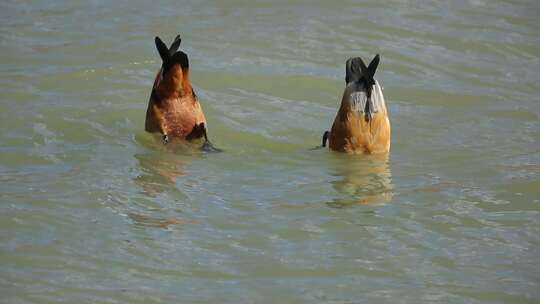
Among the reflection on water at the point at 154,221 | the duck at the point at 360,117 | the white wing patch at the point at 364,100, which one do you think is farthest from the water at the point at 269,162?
the white wing patch at the point at 364,100

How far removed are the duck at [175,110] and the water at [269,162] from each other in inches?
8.2

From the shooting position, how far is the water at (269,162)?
19.4 feet

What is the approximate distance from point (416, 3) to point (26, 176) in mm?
8076

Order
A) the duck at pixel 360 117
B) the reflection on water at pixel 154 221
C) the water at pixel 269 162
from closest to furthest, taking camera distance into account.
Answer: the water at pixel 269 162 < the reflection on water at pixel 154 221 < the duck at pixel 360 117

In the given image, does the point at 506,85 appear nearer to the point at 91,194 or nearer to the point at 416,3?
the point at 416,3

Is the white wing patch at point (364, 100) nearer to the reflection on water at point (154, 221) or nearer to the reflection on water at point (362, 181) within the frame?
the reflection on water at point (362, 181)

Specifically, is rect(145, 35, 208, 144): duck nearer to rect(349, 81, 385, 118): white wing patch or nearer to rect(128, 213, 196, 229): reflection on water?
rect(349, 81, 385, 118): white wing patch

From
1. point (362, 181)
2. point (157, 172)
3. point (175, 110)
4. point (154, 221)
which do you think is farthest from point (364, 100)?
point (154, 221)

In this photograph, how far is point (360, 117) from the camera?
8609 millimetres

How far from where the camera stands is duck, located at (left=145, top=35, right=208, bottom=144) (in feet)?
28.3

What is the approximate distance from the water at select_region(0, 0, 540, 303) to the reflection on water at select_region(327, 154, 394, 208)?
3cm

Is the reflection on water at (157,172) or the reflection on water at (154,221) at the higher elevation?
the reflection on water at (157,172)

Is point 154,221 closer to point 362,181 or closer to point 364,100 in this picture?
point 362,181

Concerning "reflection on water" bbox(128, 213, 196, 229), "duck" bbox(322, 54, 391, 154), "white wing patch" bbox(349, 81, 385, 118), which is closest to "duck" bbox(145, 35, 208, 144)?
"duck" bbox(322, 54, 391, 154)
